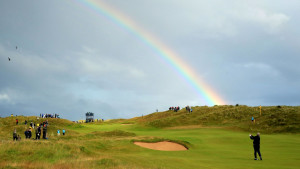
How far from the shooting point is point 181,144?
36.4 metres

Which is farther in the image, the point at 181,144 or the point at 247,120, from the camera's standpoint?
the point at 247,120

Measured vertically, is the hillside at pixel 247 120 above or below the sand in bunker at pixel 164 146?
above

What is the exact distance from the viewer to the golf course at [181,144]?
20683 mm

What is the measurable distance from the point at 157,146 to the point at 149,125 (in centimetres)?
4668

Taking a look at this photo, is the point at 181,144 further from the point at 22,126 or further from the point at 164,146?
the point at 22,126

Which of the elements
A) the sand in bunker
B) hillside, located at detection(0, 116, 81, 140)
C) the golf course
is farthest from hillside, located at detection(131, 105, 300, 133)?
the sand in bunker

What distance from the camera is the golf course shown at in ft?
67.9

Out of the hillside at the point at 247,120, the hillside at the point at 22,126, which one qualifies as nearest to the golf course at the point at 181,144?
the hillside at the point at 247,120

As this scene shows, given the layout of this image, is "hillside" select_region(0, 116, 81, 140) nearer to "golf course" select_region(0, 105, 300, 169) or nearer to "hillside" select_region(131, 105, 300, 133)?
"golf course" select_region(0, 105, 300, 169)

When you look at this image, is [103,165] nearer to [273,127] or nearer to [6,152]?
[6,152]

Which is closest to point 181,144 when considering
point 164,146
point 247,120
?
point 164,146

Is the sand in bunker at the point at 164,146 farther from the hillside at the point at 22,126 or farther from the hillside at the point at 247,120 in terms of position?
the hillside at the point at 247,120

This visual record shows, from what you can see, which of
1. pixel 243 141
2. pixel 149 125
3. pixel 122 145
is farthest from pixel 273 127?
pixel 122 145

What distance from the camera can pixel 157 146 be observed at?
117 feet
